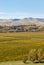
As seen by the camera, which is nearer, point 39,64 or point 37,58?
point 39,64

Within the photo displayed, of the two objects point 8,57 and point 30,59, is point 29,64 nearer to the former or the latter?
point 30,59

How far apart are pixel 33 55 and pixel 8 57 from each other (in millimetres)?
8473

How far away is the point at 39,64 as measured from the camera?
1465 inches

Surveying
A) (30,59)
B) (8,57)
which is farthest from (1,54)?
(30,59)

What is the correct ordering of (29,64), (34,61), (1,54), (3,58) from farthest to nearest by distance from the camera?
(1,54) < (3,58) < (34,61) < (29,64)

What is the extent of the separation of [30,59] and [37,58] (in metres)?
1.66

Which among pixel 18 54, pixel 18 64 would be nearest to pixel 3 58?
pixel 18 54

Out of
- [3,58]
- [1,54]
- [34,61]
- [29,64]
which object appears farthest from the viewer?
[1,54]

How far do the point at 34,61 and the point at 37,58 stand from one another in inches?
58.4

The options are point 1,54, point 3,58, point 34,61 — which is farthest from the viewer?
point 1,54

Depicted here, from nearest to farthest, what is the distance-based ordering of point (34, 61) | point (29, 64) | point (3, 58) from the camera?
point (29, 64) < point (34, 61) < point (3, 58)

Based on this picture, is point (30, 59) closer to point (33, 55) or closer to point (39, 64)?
point (33, 55)

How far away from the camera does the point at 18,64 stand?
37.0m

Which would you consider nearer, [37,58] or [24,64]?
[24,64]
